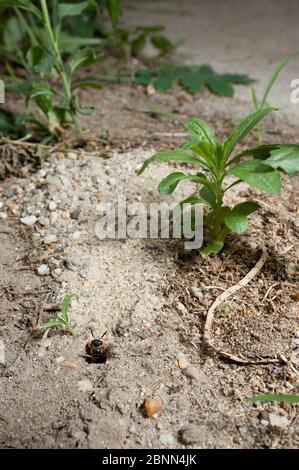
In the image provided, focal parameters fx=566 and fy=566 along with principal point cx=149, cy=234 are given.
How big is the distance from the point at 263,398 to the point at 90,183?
2.81ft

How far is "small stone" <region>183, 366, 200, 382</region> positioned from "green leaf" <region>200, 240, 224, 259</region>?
0.30 metres

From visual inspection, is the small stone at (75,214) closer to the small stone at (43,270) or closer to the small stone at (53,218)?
the small stone at (53,218)

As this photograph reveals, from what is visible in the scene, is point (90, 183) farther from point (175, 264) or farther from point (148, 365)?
point (148, 365)

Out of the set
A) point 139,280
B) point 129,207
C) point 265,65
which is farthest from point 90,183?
point 265,65

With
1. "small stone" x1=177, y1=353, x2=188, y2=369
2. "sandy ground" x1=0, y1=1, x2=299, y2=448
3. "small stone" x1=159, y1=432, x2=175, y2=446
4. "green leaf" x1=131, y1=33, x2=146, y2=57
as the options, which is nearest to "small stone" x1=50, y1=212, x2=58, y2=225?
"sandy ground" x1=0, y1=1, x2=299, y2=448

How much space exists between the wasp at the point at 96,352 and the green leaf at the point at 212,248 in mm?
337

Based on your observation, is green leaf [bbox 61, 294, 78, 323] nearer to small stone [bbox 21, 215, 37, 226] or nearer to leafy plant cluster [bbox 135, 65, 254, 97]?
small stone [bbox 21, 215, 37, 226]

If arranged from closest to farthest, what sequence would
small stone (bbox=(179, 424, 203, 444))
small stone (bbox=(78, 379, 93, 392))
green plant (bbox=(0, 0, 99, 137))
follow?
small stone (bbox=(179, 424, 203, 444)) → small stone (bbox=(78, 379, 93, 392)) → green plant (bbox=(0, 0, 99, 137))

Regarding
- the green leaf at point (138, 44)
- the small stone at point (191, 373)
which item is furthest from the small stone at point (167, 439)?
the green leaf at point (138, 44)

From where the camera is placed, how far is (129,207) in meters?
1.62

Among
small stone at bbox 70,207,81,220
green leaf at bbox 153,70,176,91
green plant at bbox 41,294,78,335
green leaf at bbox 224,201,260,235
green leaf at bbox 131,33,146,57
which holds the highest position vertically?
green leaf at bbox 131,33,146,57

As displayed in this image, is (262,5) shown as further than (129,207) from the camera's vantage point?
Yes

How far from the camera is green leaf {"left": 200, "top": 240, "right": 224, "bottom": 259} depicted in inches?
55.8

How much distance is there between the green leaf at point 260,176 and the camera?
→ 48.8 inches
